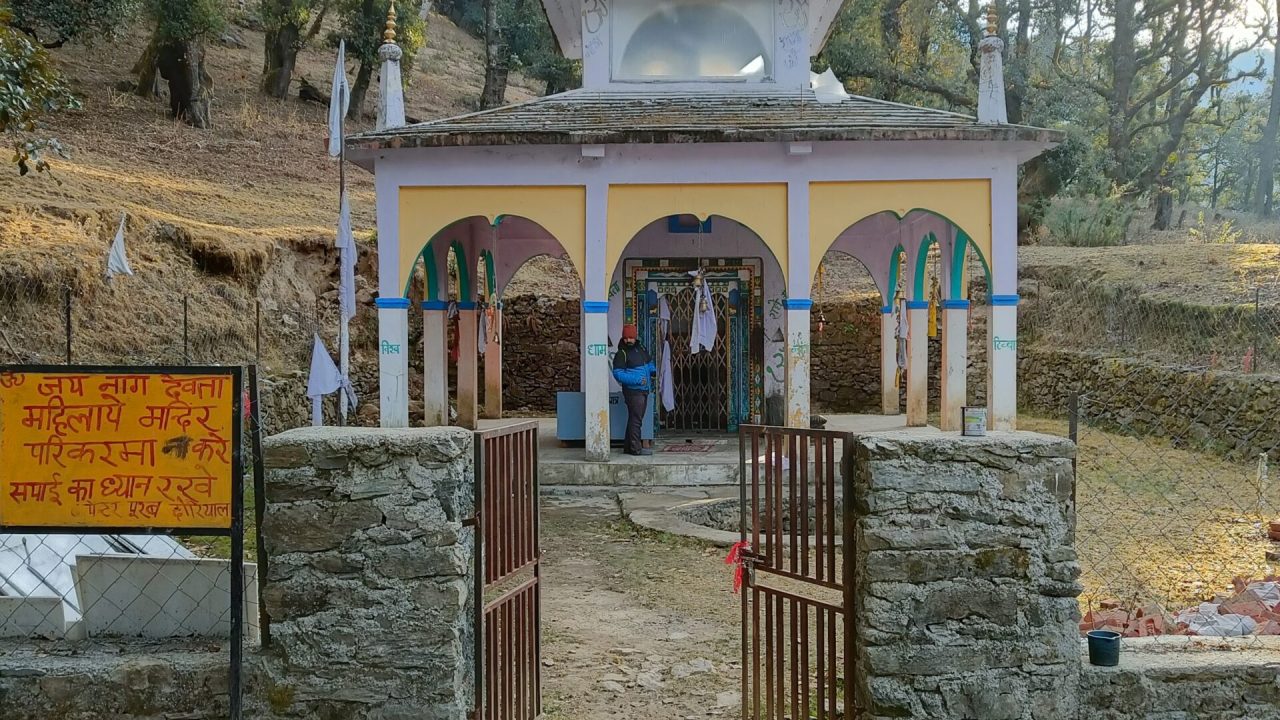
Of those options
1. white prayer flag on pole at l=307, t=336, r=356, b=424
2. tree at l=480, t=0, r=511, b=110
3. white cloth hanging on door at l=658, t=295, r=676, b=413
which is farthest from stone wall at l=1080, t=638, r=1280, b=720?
tree at l=480, t=0, r=511, b=110

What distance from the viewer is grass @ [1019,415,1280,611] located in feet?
25.0

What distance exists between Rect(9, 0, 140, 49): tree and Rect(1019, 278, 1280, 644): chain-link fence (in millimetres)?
20510

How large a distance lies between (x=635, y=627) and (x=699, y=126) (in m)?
6.81

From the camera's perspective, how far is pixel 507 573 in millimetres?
4641

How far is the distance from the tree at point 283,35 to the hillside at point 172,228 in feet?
2.38

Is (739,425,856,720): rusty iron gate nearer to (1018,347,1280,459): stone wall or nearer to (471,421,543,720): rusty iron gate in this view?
(471,421,543,720): rusty iron gate

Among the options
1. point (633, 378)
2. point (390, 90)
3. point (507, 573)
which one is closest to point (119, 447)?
point (507, 573)

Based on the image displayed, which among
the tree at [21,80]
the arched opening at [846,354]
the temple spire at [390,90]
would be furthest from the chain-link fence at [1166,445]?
the temple spire at [390,90]

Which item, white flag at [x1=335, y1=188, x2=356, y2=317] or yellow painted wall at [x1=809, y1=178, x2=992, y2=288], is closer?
white flag at [x1=335, y1=188, x2=356, y2=317]

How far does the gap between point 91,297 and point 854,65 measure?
63.8 ft

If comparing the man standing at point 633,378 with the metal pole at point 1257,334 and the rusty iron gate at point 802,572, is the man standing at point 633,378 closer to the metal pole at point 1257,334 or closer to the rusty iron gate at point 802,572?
the rusty iron gate at point 802,572

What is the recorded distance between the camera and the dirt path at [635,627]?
5.35 metres

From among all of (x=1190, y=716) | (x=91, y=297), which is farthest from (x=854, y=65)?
(x=1190, y=716)

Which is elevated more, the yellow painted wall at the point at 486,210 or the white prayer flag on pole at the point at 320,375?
the yellow painted wall at the point at 486,210
